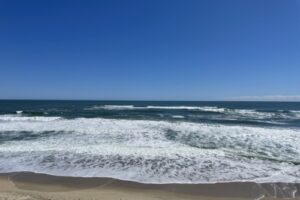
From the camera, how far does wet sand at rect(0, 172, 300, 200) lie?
19.9ft

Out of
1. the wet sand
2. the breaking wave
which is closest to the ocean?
the breaking wave

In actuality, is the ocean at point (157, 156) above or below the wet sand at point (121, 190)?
above

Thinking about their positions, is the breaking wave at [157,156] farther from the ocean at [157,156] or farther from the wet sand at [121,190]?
the wet sand at [121,190]

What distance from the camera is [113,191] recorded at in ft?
21.3

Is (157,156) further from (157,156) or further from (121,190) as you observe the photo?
(121,190)

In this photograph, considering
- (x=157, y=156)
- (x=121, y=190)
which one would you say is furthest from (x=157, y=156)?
(x=121, y=190)

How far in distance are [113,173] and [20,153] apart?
4417 mm

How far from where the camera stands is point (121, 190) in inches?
260

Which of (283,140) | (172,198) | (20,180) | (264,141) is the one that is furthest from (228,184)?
(283,140)

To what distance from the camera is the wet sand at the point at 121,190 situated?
606cm

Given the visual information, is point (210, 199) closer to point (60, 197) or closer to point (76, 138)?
point (60, 197)

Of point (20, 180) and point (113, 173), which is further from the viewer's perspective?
point (113, 173)

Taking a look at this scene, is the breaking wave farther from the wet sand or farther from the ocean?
the wet sand

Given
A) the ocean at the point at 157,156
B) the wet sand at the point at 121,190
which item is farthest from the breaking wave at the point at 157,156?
the wet sand at the point at 121,190
